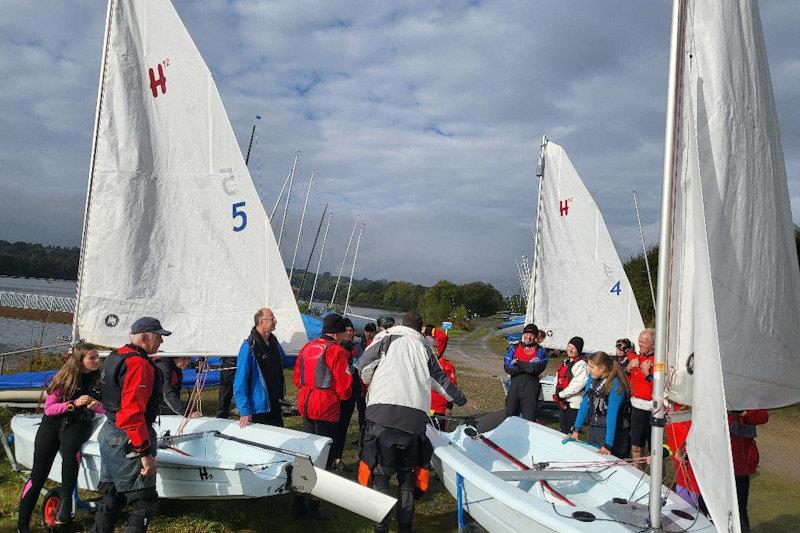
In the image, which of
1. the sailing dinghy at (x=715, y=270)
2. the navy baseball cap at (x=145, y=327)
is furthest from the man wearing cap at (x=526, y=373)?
the navy baseball cap at (x=145, y=327)

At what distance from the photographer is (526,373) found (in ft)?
23.9

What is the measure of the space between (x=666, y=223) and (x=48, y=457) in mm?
4554

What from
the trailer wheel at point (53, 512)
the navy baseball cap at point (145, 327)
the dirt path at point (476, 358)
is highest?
the navy baseball cap at point (145, 327)

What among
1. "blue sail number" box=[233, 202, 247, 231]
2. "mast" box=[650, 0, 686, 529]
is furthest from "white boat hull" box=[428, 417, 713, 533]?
"blue sail number" box=[233, 202, 247, 231]

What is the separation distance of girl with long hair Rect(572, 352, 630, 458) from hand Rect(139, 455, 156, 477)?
402 centimetres

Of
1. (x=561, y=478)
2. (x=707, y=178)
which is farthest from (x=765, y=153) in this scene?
(x=561, y=478)

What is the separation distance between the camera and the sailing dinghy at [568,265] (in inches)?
469

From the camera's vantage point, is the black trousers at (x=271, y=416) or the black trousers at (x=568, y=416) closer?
the black trousers at (x=271, y=416)

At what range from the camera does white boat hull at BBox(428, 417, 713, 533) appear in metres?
3.56

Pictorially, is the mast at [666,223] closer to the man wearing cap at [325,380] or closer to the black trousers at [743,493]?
the black trousers at [743,493]

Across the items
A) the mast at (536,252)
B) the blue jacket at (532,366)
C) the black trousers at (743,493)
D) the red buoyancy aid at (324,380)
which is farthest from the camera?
the mast at (536,252)

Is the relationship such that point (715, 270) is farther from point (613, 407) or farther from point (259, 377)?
point (259, 377)

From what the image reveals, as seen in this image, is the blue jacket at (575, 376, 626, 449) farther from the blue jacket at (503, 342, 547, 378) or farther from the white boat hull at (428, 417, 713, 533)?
the blue jacket at (503, 342, 547, 378)

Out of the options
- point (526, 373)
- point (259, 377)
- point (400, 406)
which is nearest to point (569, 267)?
point (526, 373)
